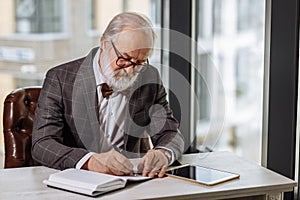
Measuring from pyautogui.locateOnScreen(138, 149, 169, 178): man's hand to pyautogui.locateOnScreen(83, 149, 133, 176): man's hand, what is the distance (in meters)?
0.05

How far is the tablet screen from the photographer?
1.94 m

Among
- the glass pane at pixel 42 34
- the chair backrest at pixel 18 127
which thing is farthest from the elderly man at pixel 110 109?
the glass pane at pixel 42 34

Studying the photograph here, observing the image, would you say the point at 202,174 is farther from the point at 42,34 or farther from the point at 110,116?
the point at 42,34

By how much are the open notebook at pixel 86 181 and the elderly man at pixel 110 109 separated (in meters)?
0.11

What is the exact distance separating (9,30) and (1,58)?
0.55 ft

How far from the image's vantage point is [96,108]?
7.43ft

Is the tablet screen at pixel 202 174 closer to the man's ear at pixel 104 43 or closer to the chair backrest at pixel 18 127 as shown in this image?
the man's ear at pixel 104 43

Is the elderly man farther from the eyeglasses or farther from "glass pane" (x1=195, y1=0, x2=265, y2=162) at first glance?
"glass pane" (x1=195, y1=0, x2=265, y2=162)

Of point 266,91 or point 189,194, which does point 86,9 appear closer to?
point 266,91

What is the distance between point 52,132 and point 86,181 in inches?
17.2

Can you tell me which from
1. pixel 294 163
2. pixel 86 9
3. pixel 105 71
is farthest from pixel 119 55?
pixel 86 9

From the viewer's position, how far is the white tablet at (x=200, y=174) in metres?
1.94

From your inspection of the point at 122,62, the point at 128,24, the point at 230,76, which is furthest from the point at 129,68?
the point at 230,76

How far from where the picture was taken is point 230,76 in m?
2.99
